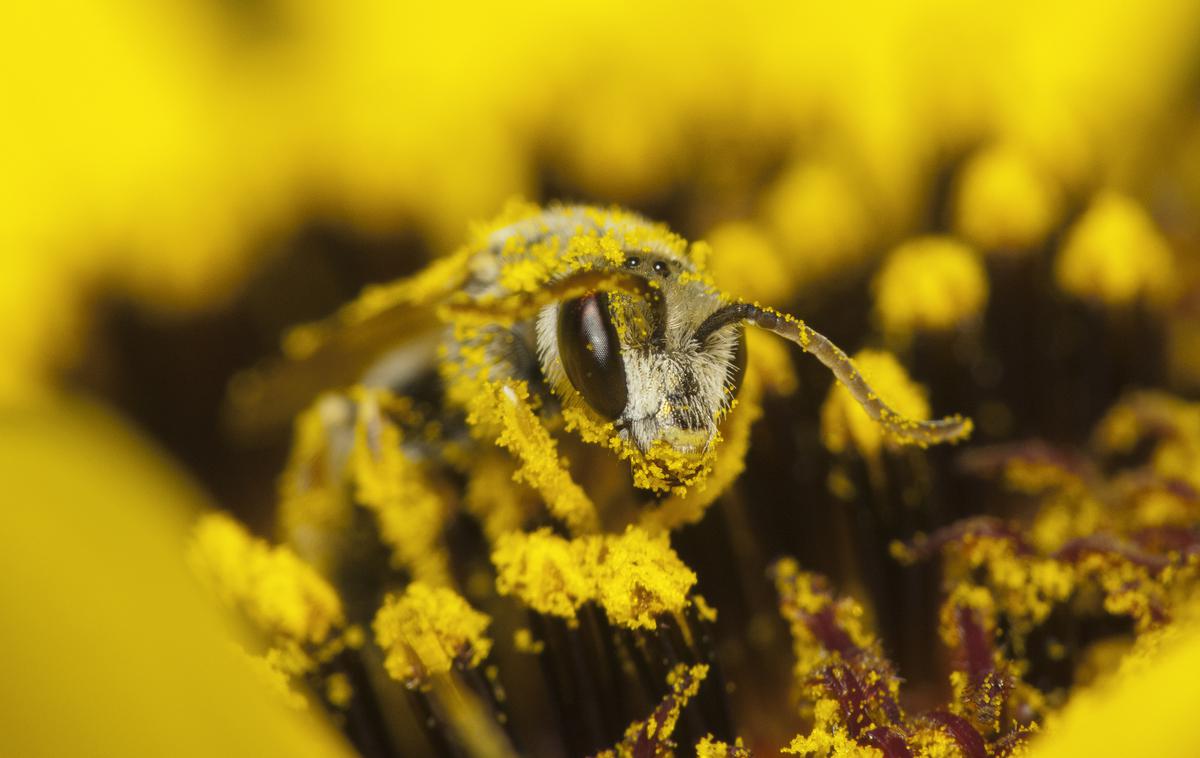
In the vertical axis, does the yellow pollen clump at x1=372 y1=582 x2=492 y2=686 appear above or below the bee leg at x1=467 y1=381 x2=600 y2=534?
below

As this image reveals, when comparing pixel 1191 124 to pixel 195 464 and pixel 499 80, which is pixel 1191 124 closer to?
pixel 499 80

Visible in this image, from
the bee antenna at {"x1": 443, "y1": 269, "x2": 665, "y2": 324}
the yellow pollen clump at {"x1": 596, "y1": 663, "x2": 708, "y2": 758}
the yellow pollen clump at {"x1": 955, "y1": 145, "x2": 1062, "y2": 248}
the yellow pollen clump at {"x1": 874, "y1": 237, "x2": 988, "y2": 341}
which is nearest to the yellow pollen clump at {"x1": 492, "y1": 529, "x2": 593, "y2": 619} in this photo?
the yellow pollen clump at {"x1": 596, "y1": 663, "x2": 708, "y2": 758}

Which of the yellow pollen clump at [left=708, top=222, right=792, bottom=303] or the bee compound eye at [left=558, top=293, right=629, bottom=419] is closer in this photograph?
the bee compound eye at [left=558, top=293, right=629, bottom=419]


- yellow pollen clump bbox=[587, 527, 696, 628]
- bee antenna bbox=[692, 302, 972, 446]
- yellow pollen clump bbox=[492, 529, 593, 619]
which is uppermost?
bee antenna bbox=[692, 302, 972, 446]

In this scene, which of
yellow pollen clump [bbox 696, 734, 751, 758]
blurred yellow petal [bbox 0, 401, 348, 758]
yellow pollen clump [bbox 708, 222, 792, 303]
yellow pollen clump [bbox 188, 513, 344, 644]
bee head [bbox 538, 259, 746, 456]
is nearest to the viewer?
blurred yellow petal [bbox 0, 401, 348, 758]

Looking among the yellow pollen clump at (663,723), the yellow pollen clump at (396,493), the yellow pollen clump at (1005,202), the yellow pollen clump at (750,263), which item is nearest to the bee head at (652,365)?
the yellow pollen clump at (663,723)

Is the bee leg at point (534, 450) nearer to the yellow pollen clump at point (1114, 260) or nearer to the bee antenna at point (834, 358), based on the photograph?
the bee antenna at point (834, 358)

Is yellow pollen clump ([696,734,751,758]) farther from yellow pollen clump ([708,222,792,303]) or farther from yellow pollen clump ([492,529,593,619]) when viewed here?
yellow pollen clump ([708,222,792,303])

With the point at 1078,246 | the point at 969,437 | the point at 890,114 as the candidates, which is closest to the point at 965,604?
the point at 969,437
